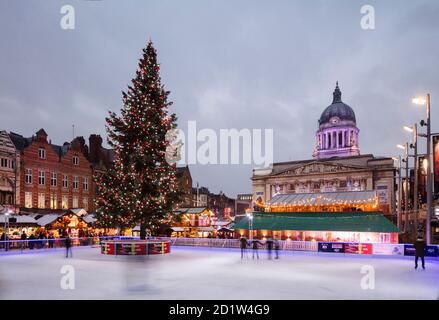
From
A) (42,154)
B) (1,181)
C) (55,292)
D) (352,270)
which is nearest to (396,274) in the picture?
(352,270)

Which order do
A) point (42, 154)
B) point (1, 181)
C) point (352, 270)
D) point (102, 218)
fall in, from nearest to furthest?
point (352, 270), point (102, 218), point (1, 181), point (42, 154)

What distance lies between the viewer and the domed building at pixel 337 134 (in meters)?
108

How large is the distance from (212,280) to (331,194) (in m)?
33.7

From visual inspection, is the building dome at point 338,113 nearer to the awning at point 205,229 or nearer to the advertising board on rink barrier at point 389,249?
the awning at point 205,229

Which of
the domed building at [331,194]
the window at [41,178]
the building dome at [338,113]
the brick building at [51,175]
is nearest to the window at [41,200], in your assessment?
the brick building at [51,175]

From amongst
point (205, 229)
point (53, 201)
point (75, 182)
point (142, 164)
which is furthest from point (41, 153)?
point (142, 164)

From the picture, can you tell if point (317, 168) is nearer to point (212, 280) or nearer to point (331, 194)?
point (331, 194)

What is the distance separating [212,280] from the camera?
57.3 ft

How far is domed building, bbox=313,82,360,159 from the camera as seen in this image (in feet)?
353

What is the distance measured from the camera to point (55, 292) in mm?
14195

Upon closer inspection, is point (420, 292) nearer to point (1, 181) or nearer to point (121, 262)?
point (121, 262)

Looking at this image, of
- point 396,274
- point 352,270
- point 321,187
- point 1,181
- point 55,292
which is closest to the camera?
point 55,292
